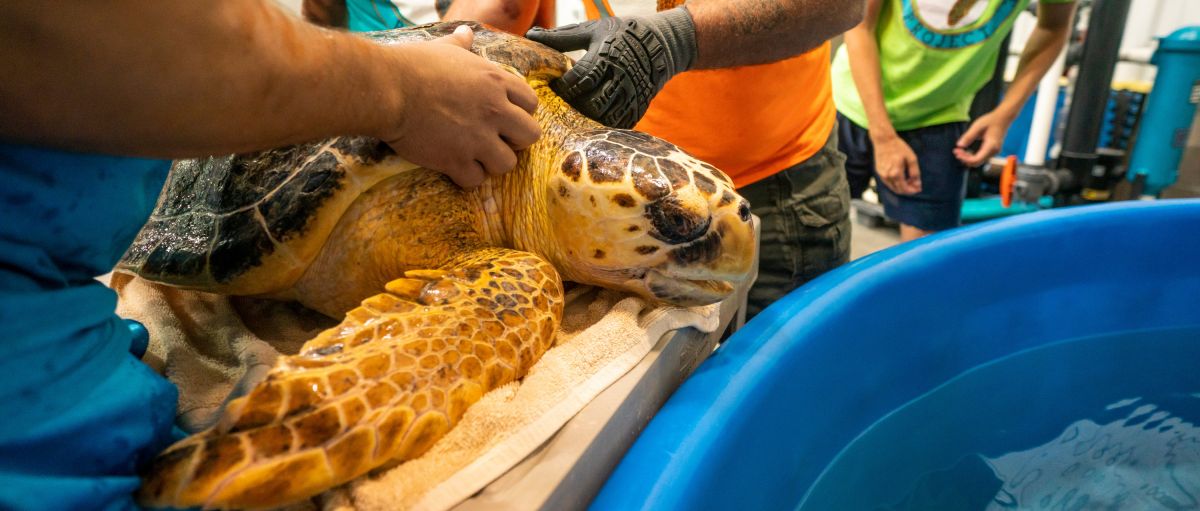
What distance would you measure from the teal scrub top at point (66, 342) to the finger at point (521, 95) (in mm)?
320

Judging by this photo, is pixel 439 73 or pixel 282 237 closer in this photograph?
pixel 439 73

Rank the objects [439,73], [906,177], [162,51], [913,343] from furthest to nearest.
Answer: [906,177] → [913,343] → [439,73] → [162,51]

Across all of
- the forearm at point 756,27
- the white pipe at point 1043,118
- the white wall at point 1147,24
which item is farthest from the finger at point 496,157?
the white wall at point 1147,24

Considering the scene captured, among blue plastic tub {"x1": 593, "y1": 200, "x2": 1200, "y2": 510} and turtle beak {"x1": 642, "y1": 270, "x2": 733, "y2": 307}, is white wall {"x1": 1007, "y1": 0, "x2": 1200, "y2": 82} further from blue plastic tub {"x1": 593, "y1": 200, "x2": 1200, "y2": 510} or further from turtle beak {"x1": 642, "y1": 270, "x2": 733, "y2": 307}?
turtle beak {"x1": 642, "y1": 270, "x2": 733, "y2": 307}

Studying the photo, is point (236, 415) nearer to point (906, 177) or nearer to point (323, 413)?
point (323, 413)

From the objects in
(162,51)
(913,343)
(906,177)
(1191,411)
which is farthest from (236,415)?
(906,177)

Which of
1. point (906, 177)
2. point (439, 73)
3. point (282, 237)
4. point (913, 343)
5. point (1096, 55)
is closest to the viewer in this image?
point (439, 73)

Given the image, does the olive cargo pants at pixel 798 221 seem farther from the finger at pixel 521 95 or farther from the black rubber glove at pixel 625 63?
the finger at pixel 521 95

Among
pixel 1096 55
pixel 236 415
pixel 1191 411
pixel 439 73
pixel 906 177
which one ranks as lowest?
pixel 1191 411

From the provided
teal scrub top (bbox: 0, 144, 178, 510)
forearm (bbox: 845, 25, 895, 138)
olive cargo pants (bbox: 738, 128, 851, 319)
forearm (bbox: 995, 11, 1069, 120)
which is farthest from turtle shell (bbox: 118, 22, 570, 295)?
forearm (bbox: 995, 11, 1069, 120)

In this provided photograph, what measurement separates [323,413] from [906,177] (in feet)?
5.59

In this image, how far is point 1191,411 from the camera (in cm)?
98

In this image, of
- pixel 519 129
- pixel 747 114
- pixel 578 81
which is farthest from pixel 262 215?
pixel 747 114

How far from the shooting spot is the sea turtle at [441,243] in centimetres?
51
